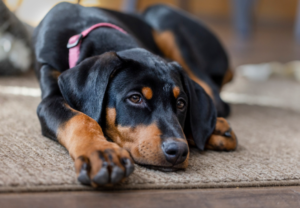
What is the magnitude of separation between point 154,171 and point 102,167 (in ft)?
1.29

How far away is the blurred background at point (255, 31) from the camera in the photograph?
6217 mm

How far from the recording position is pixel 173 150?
5.08ft

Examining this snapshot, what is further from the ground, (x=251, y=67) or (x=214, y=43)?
(x=214, y=43)

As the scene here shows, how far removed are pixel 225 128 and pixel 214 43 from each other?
6.00ft

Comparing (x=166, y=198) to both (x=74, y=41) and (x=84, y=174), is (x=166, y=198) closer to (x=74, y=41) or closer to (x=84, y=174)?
(x=84, y=174)

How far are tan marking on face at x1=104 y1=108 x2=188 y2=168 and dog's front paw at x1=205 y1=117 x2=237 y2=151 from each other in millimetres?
491

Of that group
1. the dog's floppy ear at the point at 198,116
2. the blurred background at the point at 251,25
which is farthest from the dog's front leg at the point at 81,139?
the blurred background at the point at 251,25

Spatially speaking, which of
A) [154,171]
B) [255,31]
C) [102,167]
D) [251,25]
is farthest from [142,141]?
[255,31]

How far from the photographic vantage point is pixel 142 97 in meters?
1.80

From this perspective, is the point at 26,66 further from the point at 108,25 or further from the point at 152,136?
the point at 152,136

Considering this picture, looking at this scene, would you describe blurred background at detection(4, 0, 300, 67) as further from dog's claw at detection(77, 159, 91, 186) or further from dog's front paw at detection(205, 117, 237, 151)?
dog's claw at detection(77, 159, 91, 186)

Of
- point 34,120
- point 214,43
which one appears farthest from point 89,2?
point 34,120

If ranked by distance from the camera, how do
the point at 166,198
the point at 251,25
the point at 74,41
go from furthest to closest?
the point at 251,25, the point at 74,41, the point at 166,198

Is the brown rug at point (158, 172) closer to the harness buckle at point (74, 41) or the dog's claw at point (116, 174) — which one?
the dog's claw at point (116, 174)
